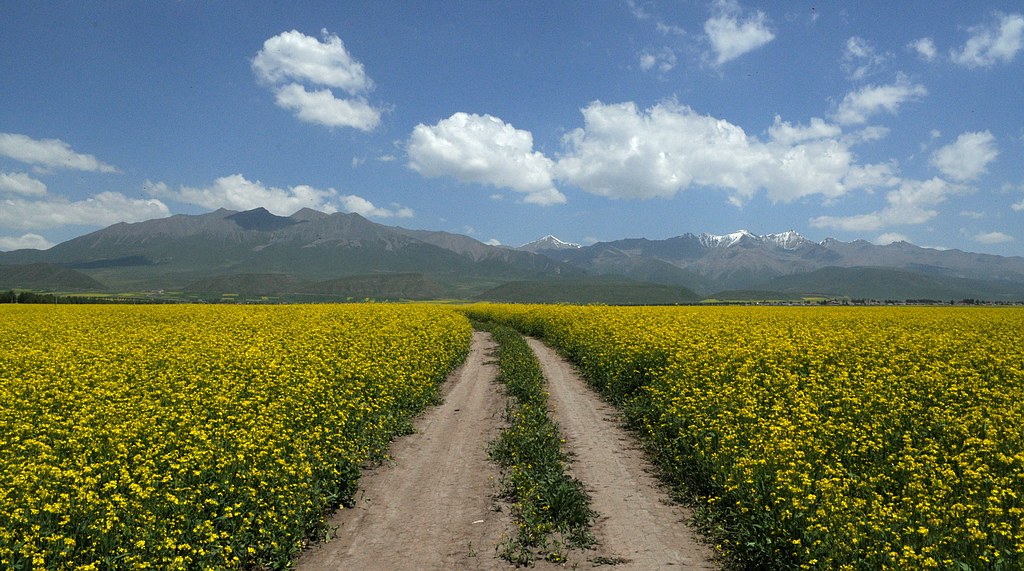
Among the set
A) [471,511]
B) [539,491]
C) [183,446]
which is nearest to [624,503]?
[539,491]

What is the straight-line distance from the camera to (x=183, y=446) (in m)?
7.84

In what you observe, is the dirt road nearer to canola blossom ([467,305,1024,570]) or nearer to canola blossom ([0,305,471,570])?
canola blossom ([0,305,471,570])

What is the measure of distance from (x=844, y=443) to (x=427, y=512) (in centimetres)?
724

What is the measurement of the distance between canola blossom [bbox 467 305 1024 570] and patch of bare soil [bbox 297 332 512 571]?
360cm

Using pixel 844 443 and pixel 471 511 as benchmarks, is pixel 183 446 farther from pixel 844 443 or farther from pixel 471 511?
pixel 844 443

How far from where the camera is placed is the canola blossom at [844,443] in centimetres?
621

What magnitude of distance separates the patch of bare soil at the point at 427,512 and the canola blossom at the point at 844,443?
3.60 meters

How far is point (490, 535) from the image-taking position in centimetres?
808

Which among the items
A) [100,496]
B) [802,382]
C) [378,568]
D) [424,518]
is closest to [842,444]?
[802,382]

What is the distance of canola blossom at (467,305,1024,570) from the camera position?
6.21 m

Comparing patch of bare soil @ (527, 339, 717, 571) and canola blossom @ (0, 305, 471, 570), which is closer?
canola blossom @ (0, 305, 471, 570)

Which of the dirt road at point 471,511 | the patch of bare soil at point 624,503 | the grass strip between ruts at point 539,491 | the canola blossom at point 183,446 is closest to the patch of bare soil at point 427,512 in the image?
the dirt road at point 471,511

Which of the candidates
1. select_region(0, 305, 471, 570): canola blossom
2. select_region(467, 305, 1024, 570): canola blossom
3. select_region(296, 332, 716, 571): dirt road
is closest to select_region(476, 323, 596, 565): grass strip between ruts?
select_region(296, 332, 716, 571): dirt road

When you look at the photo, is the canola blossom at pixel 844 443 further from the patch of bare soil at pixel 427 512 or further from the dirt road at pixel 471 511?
the patch of bare soil at pixel 427 512
